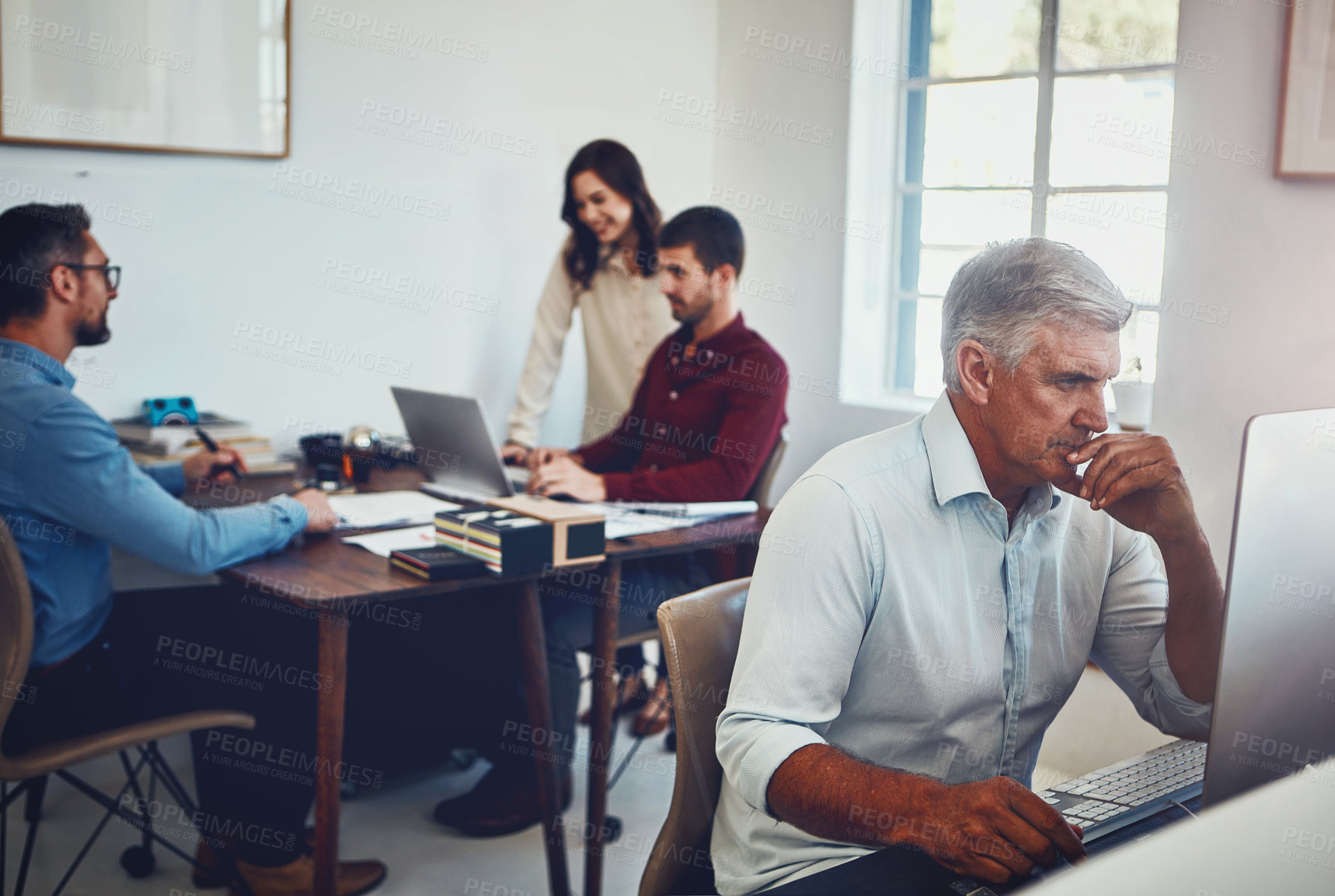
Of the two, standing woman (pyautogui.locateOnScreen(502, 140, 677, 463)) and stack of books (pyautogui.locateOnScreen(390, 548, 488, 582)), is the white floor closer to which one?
stack of books (pyautogui.locateOnScreen(390, 548, 488, 582))

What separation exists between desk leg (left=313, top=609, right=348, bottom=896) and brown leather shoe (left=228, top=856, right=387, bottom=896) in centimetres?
35

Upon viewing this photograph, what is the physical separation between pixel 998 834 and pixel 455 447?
1925mm

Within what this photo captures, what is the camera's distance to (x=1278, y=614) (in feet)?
2.82

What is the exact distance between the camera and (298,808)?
2.37m

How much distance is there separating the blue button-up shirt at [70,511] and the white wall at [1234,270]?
2.33 m

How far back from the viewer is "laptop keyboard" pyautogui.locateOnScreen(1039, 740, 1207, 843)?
1.10 meters

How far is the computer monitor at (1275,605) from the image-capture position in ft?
2.71

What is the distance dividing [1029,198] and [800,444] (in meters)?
1.22

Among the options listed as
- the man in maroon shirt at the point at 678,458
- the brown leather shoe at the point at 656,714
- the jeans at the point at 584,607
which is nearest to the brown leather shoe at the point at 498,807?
the man in maroon shirt at the point at 678,458

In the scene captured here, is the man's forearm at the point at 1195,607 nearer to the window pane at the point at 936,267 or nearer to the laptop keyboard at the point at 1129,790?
the laptop keyboard at the point at 1129,790

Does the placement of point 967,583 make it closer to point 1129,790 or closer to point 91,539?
point 1129,790

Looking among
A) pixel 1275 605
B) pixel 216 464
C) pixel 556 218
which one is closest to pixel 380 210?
pixel 556 218

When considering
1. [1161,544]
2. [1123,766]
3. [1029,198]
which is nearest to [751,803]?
[1123,766]

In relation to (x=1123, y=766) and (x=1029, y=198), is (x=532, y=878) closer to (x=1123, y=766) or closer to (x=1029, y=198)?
(x=1123, y=766)
